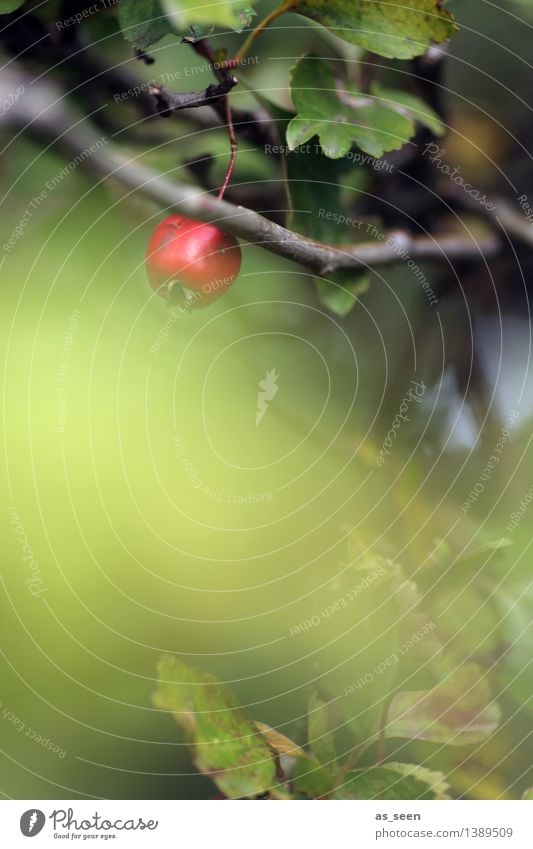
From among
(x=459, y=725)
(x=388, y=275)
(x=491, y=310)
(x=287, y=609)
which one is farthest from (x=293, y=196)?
(x=459, y=725)

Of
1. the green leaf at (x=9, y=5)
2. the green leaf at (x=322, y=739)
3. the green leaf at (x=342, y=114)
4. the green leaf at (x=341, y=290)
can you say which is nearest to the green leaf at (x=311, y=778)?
the green leaf at (x=322, y=739)

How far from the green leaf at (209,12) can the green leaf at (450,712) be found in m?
0.50

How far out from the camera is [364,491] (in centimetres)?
63

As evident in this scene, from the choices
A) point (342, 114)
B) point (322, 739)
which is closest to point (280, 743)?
point (322, 739)

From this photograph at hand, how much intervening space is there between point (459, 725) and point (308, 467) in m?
0.24

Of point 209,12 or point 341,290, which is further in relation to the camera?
point 341,290

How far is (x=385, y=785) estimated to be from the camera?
1.97ft

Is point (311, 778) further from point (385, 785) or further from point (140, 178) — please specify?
point (140, 178)

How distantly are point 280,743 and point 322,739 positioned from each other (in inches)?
1.3

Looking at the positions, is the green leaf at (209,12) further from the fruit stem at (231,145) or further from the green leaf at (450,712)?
the green leaf at (450,712)

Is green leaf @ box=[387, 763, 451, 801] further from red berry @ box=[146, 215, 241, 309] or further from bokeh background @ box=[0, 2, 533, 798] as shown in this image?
red berry @ box=[146, 215, 241, 309]

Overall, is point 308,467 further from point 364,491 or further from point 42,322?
point 42,322
